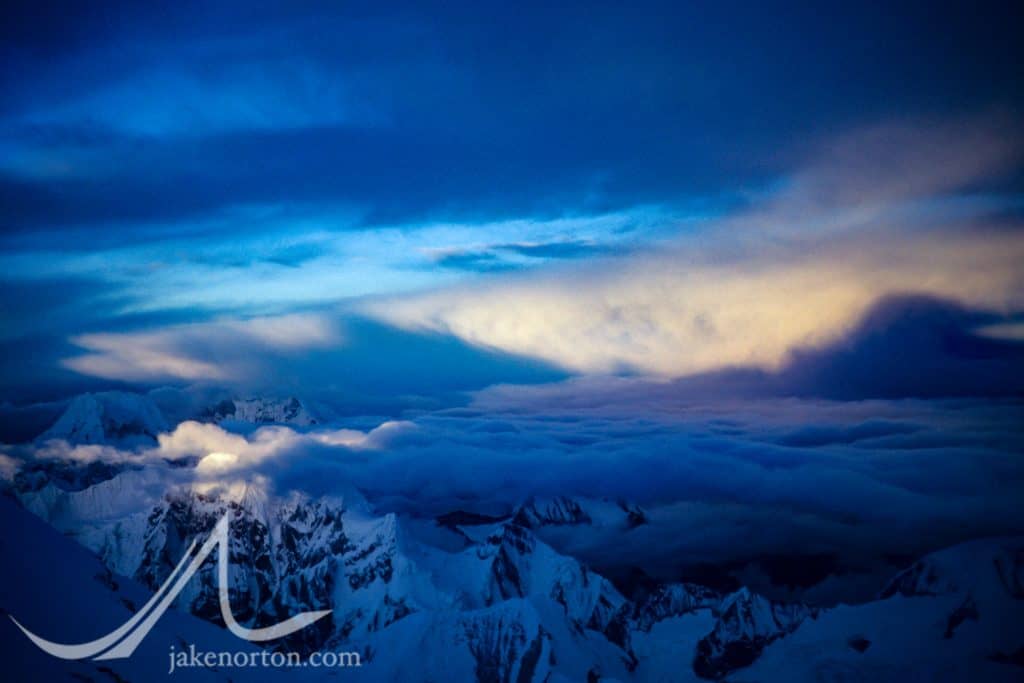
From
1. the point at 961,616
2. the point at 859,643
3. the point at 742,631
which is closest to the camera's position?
the point at 961,616

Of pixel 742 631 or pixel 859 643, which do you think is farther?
pixel 742 631

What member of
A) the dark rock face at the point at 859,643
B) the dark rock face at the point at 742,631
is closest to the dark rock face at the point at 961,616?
the dark rock face at the point at 859,643

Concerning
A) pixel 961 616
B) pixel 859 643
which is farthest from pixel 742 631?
pixel 961 616

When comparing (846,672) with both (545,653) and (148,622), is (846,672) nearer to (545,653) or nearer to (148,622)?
(545,653)

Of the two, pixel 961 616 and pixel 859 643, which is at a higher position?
pixel 961 616

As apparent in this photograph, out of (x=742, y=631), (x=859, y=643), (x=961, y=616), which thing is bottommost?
(x=742, y=631)

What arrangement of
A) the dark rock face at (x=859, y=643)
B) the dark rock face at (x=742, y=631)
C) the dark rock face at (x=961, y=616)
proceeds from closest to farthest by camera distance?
the dark rock face at (x=961, y=616)
the dark rock face at (x=859, y=643)
the dark rock face at (x=742, y=631)

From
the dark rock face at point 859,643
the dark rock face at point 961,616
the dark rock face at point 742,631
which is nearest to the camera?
the dark rock face at point 961,616

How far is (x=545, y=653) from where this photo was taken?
120625 mm

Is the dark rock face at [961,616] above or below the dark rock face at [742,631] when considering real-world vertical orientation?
above

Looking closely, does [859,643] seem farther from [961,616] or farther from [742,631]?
[742,631]

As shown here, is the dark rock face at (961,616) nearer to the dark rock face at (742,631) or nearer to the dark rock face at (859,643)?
the dark rock face at (859,643)

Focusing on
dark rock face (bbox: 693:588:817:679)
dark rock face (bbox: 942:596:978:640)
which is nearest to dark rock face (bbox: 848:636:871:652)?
dark rock face (bbox: 942:596:978:640)

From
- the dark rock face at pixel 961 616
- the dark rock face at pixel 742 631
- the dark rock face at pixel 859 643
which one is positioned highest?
the dark rock face at pixel 961 616
